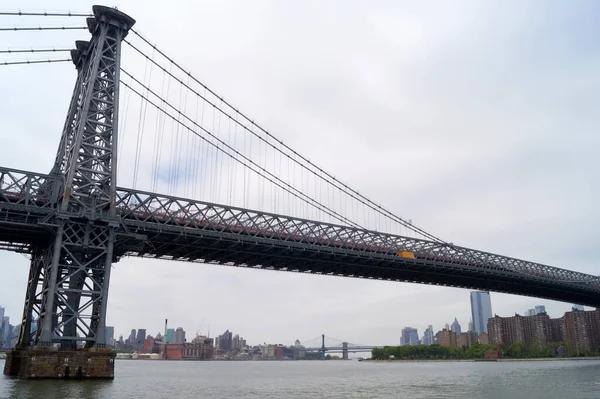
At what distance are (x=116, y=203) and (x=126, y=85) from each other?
54.9 ft

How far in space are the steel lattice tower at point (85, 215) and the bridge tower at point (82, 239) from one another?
79mm

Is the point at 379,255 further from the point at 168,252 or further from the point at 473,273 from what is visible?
the point at 168,252

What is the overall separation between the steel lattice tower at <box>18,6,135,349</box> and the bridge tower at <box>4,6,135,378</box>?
79mm

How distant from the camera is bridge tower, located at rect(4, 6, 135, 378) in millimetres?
39500

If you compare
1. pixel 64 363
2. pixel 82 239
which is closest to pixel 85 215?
pixel 82 239

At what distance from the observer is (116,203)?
4825cm

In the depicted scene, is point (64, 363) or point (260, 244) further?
point (260, 244)

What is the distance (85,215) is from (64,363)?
469 inches

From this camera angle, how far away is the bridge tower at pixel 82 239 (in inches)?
1555

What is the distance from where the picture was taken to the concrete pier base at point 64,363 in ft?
123

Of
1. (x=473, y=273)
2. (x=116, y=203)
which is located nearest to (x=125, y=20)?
(x=116, y=203)

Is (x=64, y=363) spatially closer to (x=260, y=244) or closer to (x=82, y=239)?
(x=82, y=239)

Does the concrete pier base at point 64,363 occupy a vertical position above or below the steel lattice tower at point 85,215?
below

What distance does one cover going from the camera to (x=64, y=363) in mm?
38344
